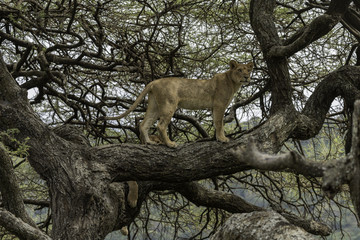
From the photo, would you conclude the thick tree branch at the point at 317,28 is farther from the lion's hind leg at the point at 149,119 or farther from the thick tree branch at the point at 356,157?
the thick tree branch at the point at 356,157

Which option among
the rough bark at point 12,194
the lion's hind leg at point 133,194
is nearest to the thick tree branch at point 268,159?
the rough bark at point 12,194

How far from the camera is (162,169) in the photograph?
509 cm

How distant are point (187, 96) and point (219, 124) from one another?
52 cm

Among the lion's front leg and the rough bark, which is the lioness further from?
the rough bark

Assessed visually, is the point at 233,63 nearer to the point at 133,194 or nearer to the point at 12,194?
the point at 133,194

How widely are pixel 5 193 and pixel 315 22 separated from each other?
11.9ft

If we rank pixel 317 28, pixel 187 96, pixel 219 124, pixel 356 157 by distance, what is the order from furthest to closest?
pixel 219 124 < pixel 187 96 < pixel 317 28 < pixel 356 157

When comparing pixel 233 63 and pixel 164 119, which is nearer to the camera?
pixel 164 119

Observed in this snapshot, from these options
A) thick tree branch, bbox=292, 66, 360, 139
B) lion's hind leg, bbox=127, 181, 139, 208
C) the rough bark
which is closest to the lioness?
lion's hind leg, bbox=127, 181, 139, 208

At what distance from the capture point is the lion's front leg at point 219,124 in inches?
211

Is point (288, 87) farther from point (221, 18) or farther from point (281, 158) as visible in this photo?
point (281, 158)

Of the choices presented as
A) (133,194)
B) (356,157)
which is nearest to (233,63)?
(133,194)

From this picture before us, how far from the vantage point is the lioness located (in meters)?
5.19

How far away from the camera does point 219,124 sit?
5492mm
